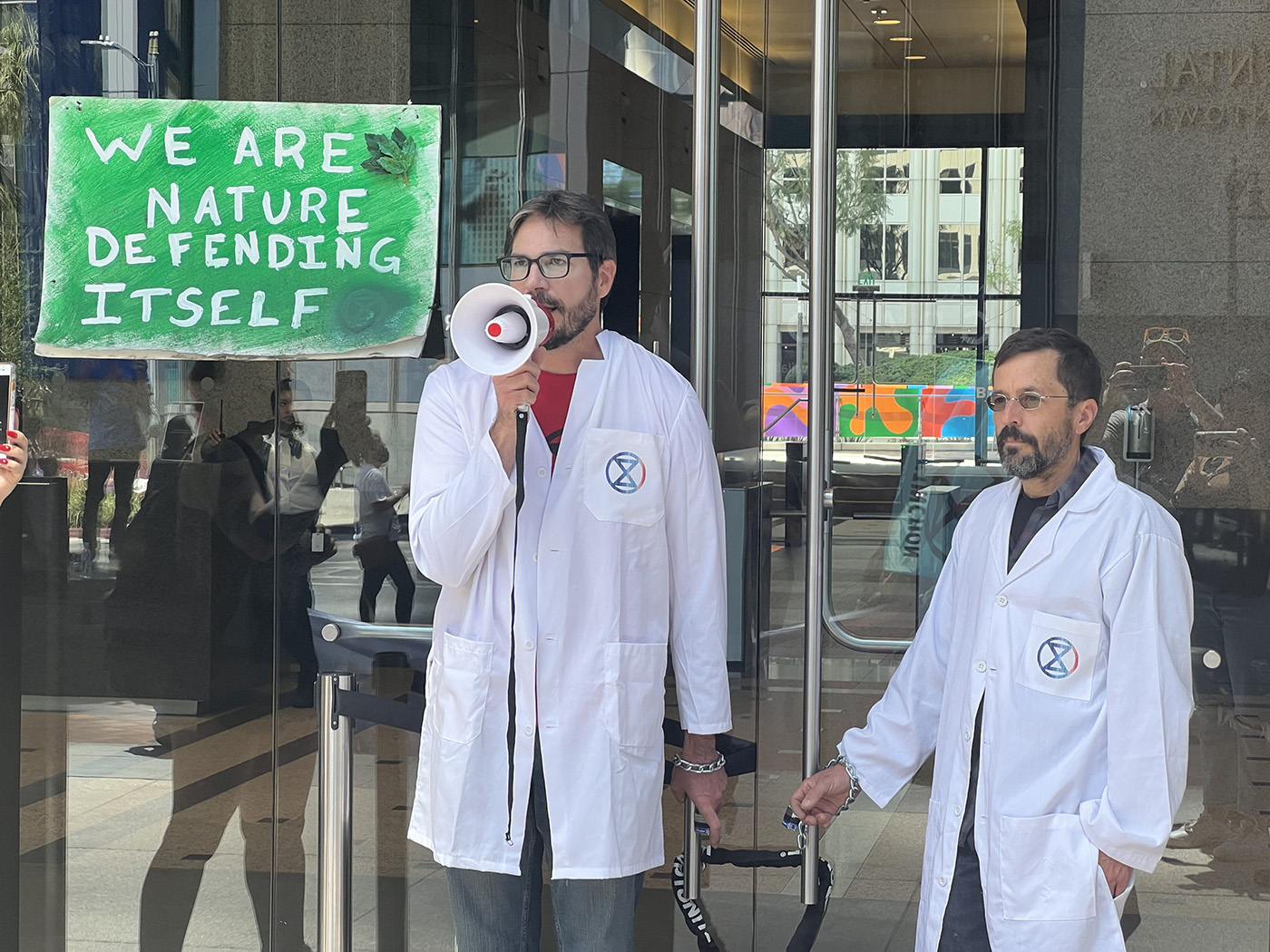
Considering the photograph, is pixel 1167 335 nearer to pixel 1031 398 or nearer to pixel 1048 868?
pixel 1031 398

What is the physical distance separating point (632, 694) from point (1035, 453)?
0.92 metres

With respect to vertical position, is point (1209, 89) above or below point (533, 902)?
above

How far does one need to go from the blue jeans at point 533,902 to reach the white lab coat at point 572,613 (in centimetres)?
7

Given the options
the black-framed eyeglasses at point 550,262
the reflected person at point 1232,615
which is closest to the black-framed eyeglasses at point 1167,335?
the reflected person at point 1232,615

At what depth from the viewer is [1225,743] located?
3.86 m

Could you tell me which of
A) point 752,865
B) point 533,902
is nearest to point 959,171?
point 752,865

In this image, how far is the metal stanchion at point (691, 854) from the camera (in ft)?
11.3

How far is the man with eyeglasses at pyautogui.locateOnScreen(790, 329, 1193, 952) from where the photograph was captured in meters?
2.71

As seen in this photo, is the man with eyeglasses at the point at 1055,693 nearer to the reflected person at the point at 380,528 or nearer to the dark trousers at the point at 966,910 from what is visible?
the dark trousers at the point at 966,910

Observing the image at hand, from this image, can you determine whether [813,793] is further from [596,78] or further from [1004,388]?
[596,78]

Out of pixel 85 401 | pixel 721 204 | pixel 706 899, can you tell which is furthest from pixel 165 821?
pixel 721 204

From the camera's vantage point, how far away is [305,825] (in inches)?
169

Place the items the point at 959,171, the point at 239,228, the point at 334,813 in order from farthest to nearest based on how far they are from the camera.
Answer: the point at 239,228, the point at 959,171, the point at 334,813

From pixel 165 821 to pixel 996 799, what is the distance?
257 cm
